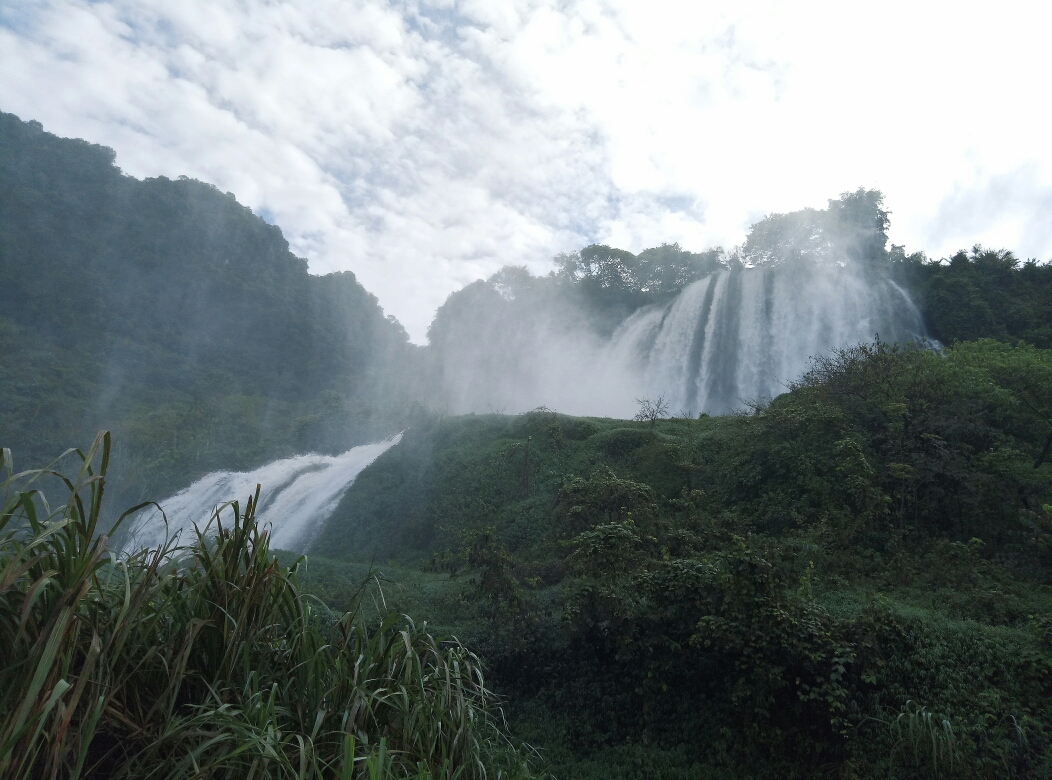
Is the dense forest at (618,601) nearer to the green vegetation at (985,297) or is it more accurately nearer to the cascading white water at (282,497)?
the green vegetation at (985,297)

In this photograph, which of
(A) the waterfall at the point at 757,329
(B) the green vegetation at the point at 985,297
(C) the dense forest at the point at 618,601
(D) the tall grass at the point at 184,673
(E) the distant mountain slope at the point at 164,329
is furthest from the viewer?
(E) the distant mountain slope at the point at 164,329

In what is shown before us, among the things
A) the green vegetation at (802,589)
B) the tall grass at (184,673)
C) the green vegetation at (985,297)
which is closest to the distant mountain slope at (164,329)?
the green vegetation at (802,589)

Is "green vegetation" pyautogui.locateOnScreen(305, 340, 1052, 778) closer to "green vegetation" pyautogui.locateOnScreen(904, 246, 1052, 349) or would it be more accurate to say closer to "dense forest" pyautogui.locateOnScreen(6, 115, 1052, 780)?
"dense forest" pyautogui.locateOnScreen(6, 115, 1052, 780)

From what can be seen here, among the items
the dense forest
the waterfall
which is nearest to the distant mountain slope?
the dense forest

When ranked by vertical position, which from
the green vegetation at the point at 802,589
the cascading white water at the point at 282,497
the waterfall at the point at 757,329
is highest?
the waterfall at the point at 757,329

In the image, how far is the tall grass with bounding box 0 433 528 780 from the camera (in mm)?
2186

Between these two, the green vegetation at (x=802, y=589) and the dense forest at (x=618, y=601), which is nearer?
the dense forest at (x=618, y=601)

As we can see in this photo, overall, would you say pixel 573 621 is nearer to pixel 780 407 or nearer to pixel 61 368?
pixel 780 407

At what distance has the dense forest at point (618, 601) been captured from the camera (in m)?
2.50

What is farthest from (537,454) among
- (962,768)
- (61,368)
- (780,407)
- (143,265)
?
(143,265)

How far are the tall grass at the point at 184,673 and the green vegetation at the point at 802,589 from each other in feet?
8.44

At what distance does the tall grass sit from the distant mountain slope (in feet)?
96.6

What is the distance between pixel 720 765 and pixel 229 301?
172 feet

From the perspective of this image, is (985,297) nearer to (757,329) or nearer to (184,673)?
(757,329)
